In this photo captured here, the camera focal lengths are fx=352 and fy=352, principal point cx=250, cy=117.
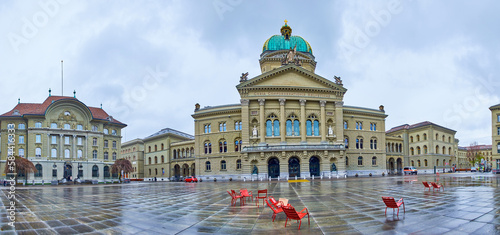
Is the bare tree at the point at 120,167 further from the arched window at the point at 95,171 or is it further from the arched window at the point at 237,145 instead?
the arched window at the point at 237,145

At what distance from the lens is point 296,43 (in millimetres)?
75312

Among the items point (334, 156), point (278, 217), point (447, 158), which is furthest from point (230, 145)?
point (447, 158)

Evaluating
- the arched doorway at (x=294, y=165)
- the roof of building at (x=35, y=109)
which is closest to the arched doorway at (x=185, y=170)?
the roof of building at (x=35, y=109)

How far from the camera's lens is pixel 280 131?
58844mm

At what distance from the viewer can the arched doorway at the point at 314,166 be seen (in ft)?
197

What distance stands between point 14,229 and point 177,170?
2657 inches

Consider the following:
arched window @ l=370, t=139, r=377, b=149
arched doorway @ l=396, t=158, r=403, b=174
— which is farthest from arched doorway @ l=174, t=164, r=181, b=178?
arched doorway @ l=396, t=158, r=403, b=174

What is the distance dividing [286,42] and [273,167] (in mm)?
29293

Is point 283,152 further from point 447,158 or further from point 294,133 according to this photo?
point 447,158

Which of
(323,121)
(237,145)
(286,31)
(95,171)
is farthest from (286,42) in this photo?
(95,171)

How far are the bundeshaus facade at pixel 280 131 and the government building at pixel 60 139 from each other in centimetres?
2024

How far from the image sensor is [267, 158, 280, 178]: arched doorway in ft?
194

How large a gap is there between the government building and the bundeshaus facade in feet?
66.4

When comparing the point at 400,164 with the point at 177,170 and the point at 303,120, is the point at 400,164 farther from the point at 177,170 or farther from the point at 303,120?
the point at 177,170
